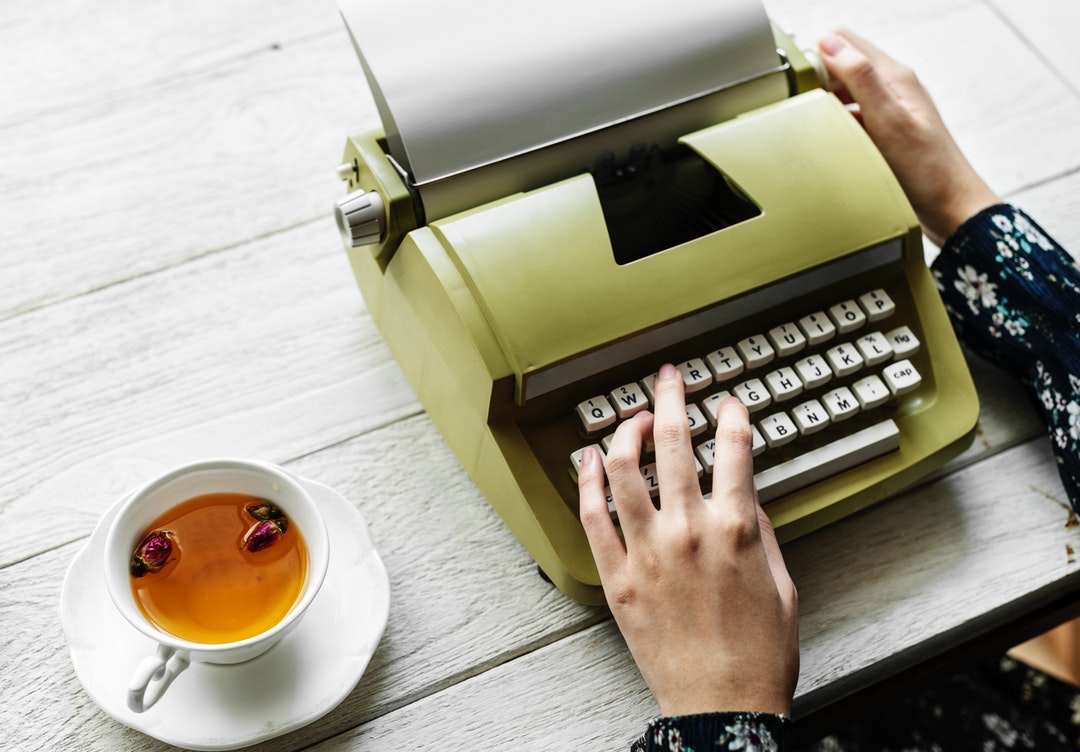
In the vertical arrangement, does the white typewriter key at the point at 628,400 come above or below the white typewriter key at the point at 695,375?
above

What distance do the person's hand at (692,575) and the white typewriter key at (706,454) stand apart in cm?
3

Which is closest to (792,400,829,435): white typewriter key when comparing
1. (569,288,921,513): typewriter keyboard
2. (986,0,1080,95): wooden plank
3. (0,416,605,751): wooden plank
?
(569,288,921,513): typewriter keyboard

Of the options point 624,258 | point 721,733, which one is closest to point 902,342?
point 624,258

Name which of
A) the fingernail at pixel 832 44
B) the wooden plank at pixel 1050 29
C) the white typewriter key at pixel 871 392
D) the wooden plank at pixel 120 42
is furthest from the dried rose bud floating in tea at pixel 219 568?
the wooden plank at pixel 1050 29

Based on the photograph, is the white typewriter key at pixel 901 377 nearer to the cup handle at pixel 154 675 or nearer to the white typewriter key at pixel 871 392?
the white typewriter key at pixel 871 392

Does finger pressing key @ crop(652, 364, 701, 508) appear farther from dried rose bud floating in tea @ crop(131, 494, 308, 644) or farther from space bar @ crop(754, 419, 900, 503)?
dried rose bud floating in tea @ crop(131, 494, 308, 644)

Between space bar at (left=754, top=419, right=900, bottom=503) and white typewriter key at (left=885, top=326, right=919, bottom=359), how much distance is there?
0.06 meters

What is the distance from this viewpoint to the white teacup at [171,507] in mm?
658

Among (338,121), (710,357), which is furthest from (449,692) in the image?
(338,121)

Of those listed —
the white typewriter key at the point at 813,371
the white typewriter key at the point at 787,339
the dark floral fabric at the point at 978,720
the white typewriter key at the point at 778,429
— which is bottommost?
the dark floral fabric at the point at 978,720

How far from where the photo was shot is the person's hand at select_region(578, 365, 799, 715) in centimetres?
69

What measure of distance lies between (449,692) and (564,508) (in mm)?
168

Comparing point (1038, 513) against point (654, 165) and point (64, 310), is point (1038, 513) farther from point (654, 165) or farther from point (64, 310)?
point (64, 310)

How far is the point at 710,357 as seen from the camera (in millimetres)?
797
